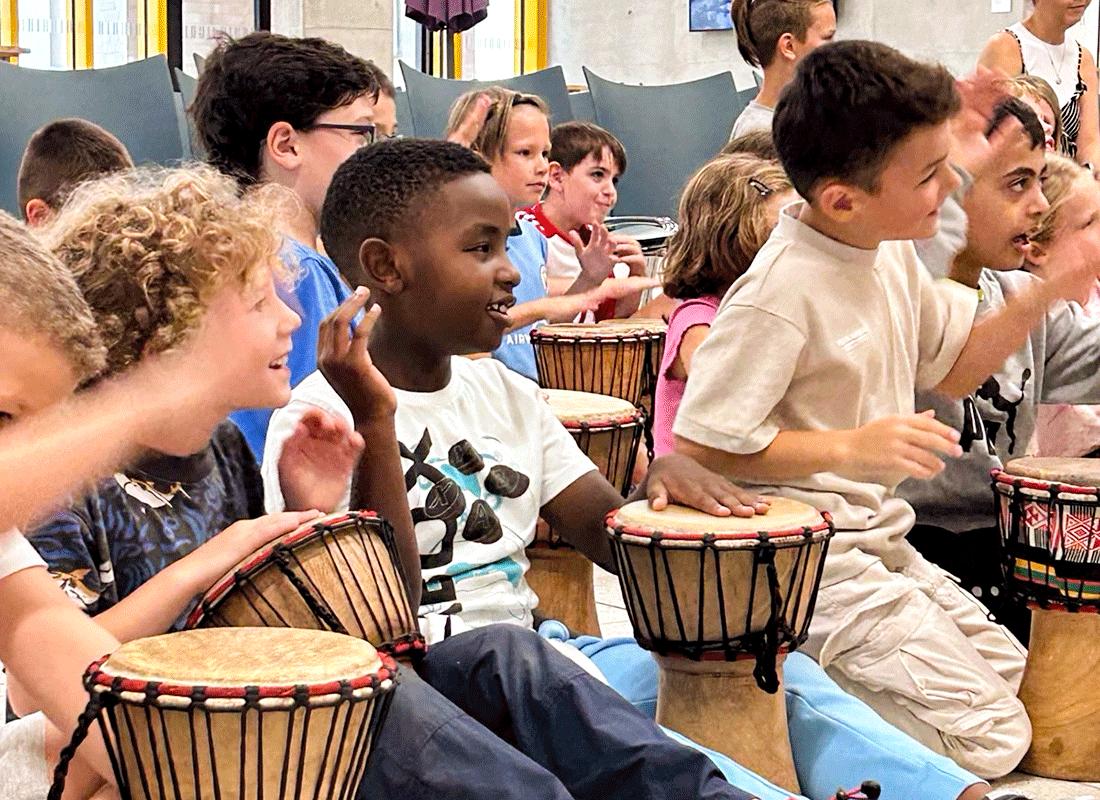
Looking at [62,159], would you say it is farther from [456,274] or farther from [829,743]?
[829,743]

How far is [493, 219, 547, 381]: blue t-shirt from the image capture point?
13.0 ft

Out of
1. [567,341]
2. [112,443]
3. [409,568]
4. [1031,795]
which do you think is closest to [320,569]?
[409,568]

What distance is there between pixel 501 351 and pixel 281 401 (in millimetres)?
2001

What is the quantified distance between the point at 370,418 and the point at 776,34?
2.91 metres

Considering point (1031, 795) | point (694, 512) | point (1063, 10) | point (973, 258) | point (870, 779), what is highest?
point (1063, 10)

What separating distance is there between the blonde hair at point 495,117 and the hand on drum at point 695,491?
2589mm

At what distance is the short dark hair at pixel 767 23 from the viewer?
448 cm

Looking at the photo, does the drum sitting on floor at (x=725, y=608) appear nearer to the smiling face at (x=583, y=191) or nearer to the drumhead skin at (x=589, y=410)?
the drumhead skin at (x=589, y=410)

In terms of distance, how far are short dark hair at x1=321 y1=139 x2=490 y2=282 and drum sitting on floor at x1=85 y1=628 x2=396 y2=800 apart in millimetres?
940

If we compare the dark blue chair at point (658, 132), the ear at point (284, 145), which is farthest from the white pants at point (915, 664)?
the dark blue chair at point (658, 132)

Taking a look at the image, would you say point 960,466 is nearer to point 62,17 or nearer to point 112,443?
point 112,443

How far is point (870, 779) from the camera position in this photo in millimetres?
2207

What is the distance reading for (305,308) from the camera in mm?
2588

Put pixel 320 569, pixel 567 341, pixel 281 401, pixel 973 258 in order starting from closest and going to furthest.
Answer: pixel 320 569
pixel 281 401
pixel 973 258
pixel 567 341
